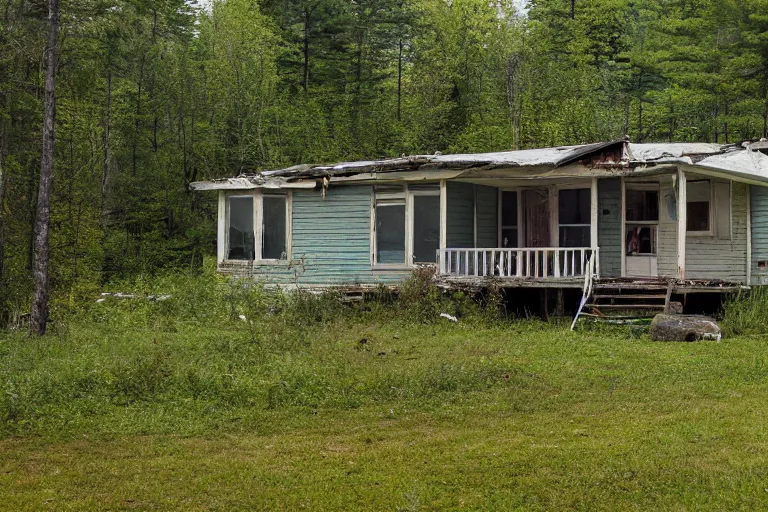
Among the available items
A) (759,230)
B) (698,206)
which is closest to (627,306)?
(698,206)

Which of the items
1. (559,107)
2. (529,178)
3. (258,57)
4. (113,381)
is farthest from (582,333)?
(258,57)

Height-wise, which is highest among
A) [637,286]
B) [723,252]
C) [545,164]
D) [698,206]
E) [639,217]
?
[545,164]

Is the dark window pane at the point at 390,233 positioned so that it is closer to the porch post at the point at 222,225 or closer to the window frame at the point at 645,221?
the porch post at the point at 222,225

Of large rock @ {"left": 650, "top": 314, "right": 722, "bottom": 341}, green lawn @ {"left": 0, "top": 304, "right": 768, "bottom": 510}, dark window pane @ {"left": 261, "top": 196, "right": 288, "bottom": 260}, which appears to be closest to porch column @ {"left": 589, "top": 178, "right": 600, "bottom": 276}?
large rock @ {"left": 650, "top": 314, "right": 722, "bottom": 341}

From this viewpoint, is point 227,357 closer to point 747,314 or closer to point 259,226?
point 259,226

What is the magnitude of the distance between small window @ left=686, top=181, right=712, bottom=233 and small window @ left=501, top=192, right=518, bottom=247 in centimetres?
393

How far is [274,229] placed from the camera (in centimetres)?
2180

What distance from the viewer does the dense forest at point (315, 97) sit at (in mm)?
27406

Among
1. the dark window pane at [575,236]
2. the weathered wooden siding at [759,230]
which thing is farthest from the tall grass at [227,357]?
the weathered wooden siding at [759,230]

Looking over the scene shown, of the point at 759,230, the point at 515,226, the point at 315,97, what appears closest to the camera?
the point at 759,230

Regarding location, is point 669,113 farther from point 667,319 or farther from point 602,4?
point 667,319

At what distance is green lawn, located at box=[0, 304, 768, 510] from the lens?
7043mm

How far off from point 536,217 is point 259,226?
6.65m

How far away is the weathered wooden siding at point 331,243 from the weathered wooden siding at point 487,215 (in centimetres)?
196
